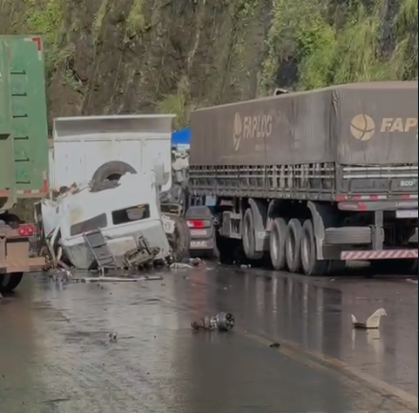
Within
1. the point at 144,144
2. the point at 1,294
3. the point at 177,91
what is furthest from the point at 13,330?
the point at 177,91

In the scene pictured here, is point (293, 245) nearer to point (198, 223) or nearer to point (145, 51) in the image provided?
point (198, 223)

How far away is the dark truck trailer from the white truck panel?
393cm

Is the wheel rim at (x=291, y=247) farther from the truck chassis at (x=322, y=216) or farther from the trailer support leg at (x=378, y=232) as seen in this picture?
the trailer support leg at (x=378, y=232)

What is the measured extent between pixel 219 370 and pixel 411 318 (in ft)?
13.7

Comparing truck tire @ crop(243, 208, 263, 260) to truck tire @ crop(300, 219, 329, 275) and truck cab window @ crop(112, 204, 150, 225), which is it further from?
truck tire @ crop(300, 219, 329, 275)

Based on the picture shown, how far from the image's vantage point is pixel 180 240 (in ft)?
79.5

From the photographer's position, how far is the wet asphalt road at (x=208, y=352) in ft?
30.9

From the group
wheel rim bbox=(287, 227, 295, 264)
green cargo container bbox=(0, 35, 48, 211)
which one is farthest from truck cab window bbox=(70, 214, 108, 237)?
green cargo container bbox=(0, 35, 48, 211)

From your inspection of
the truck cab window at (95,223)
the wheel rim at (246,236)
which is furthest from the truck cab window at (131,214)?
the wheel rim at (246,236)

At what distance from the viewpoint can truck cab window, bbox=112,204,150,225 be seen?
22.4 m

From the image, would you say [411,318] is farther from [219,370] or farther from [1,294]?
[1,294]

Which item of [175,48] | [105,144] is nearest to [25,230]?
[105,144]

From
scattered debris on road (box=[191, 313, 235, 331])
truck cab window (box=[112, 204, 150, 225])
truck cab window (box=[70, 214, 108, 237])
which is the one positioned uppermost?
truck cab window (box=[112, 204, 150, 225])

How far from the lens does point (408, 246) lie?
797 inches
